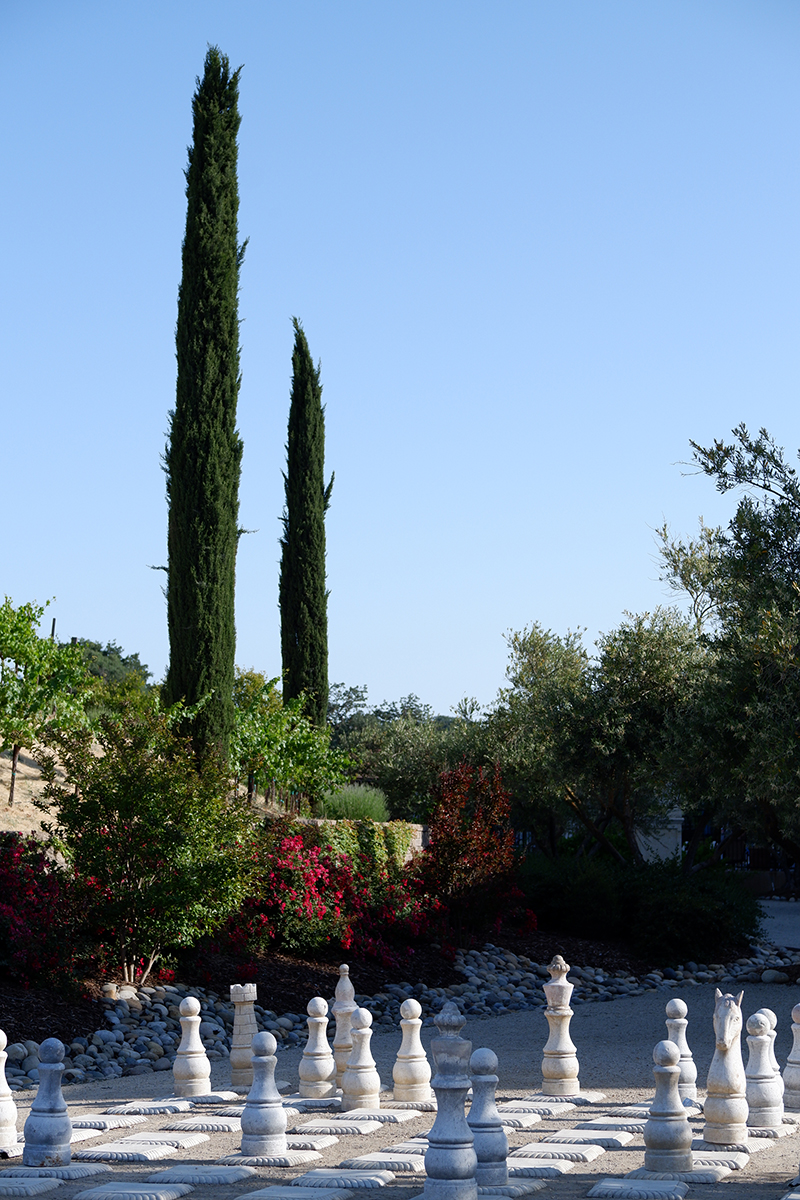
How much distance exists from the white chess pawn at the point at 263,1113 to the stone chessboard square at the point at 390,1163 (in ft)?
1.31

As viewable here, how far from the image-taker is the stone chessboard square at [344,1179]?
5590 mm

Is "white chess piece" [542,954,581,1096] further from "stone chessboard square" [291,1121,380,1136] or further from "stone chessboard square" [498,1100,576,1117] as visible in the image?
"stone chessboard square" [291,1121,380,1136]

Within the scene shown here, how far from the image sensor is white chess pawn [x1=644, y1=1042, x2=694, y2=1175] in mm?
5637

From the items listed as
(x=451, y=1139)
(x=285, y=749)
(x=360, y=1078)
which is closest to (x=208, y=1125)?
(x=360, y=1078)

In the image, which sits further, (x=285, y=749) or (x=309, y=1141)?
(x=285, y=749)

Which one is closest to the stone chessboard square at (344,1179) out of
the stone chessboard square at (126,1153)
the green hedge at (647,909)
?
the stone chessboard square at (126,1153)

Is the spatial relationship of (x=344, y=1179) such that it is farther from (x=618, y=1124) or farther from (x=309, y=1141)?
(x=618, y=1124)

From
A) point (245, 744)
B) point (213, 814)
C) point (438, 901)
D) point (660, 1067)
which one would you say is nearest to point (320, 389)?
point (245, 744)

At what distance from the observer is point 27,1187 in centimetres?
560

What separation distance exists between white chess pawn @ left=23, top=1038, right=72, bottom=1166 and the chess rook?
84.4 inches

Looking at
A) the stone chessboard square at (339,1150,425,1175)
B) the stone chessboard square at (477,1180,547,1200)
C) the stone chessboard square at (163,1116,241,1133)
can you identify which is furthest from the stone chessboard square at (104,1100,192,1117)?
the stone chessboard square at (477,1180,547,1200)

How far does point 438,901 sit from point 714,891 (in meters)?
4.73

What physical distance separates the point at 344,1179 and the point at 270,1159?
629mm

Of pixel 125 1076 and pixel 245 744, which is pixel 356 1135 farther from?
pixel 245 744
